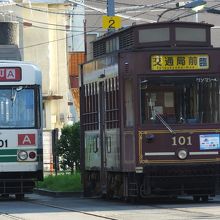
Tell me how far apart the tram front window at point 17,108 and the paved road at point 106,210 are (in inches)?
75.6

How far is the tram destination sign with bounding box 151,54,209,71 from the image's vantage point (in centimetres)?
1816

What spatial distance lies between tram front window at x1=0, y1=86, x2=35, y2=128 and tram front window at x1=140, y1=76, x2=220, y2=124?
427cm

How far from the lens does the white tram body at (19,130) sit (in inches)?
835

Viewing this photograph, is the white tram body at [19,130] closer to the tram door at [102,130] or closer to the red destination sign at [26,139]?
the red destination sign at [26,139]

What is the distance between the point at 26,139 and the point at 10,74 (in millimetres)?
1627

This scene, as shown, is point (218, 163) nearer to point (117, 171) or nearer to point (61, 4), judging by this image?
point (117, 171)

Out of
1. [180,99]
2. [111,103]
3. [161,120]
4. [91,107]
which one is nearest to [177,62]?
[180,99]

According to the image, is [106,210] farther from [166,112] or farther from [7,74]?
[7,74]

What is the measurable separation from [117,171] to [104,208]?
48.8 inches

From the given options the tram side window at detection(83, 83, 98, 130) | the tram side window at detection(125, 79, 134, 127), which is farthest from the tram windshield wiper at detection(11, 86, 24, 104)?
the tram side window at detection(125, 79, 134, 127)

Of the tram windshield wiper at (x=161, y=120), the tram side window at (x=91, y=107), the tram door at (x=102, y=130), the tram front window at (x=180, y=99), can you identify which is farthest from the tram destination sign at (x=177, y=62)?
the tram side window at (x=91, y=107)

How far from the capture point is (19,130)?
21.3 meters

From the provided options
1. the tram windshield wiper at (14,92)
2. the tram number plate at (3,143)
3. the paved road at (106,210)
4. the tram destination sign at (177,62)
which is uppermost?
the tram destination sign at (177,62)

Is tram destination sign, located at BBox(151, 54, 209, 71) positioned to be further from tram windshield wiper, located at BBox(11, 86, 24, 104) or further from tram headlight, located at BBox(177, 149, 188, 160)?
tram windshield wiper, located at BBox(11, 86, 24, 104)
